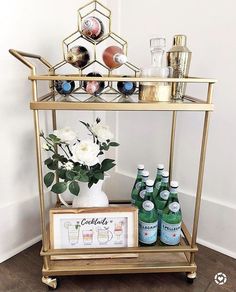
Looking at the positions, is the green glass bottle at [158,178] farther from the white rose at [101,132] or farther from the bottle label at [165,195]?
the white rose at [101,132]

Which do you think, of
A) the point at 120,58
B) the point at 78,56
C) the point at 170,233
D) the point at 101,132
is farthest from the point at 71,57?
the point at 170,233

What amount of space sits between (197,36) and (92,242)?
772 millimetres

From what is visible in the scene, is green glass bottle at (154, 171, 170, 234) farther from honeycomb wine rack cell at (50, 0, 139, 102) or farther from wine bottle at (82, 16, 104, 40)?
wine bottle at (82, 16, 104, 40)

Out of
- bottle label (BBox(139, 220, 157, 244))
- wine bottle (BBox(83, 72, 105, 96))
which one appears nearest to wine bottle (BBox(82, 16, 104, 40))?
wine bottle (BBox(83, 72, 105, 96))

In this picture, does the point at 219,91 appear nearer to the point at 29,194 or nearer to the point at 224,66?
the point at 224,66

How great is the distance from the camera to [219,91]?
3.06ft

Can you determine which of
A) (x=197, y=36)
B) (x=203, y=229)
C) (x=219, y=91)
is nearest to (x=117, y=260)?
(x=203, y=229)

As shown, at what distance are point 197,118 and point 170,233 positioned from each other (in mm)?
424

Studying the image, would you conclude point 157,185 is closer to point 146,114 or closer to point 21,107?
point 146,114

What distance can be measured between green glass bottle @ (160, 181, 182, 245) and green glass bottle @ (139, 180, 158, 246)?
0.10 ft

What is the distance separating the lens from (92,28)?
2.58 feet

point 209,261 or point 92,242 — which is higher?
point 92,242

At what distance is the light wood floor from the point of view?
0.84 meters

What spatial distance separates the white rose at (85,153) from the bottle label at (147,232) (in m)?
0.27
